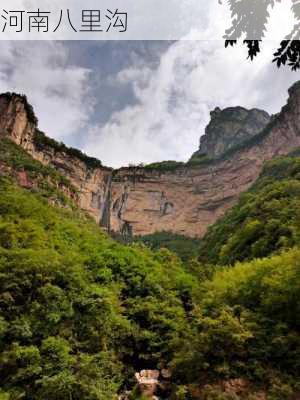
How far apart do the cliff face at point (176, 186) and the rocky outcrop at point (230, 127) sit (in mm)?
24054

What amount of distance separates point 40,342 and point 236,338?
22.4ft

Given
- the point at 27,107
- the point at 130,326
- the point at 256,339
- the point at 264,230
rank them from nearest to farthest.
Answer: the point at 256,339
the point at 130,326
the point at 264,230
the point at 27,107

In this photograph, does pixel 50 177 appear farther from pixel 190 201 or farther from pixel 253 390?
pixel 253 390

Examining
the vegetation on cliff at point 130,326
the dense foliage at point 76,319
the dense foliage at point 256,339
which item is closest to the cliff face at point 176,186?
the dense foliage at point 76,319

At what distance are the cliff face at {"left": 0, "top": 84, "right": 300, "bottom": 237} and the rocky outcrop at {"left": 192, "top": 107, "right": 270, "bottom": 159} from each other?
78.9 feet

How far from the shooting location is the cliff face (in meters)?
71.8

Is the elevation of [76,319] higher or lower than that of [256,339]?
higher

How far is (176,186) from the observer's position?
79688mm

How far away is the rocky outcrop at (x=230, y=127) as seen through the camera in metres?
103

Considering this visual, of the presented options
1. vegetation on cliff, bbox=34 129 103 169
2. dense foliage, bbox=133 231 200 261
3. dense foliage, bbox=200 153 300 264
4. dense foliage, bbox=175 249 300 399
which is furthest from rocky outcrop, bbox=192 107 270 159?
dense foliage, bbox=175 249 300 399

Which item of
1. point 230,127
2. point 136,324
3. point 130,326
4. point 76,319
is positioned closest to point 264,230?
point 136,324

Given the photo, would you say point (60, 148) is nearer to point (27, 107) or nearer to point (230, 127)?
point (27, 107)

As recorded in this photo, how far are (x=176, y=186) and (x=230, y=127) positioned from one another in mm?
34455

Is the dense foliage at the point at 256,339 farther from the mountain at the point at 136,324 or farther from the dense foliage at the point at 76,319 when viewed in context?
the dense foliage at the point at 76,319
